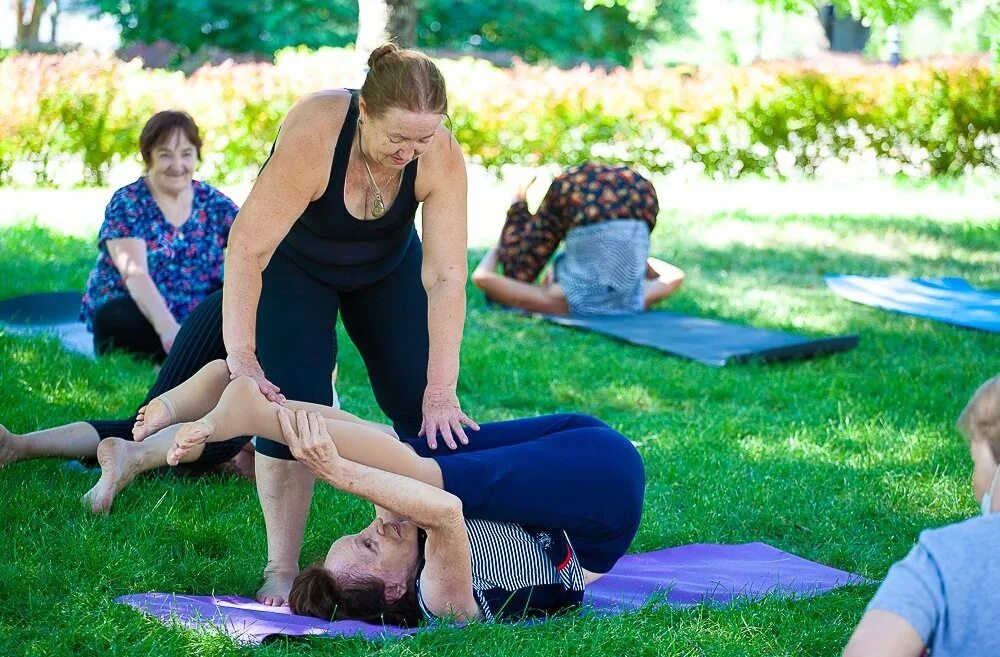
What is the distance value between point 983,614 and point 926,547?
0.12m

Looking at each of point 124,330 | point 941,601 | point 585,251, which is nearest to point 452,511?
point 941,601

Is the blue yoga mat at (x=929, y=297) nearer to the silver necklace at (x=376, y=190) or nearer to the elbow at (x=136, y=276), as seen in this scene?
the elbow at (x=136, y=276)

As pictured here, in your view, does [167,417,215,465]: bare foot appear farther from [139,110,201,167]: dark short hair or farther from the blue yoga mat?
the blue yoga mat

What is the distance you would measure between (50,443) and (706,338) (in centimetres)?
378

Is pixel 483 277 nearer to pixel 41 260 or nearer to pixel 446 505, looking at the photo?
pixel 41 260

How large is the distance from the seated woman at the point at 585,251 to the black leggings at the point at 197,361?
3265 mm

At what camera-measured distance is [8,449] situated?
12.5 feet

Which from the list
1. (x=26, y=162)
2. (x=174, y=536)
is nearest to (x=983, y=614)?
(x=174, y=536)

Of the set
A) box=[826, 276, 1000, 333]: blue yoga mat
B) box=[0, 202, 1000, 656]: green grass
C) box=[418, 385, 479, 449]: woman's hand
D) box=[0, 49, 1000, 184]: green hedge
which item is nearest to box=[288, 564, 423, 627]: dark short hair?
box=[0, 202, 1000, 656]: green grass

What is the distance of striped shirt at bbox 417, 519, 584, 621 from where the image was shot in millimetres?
2929

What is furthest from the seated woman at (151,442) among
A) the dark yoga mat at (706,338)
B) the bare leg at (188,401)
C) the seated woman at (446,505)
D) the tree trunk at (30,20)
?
the tree trunk at (30,20)

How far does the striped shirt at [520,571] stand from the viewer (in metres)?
2.93

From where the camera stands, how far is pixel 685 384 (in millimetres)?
5719

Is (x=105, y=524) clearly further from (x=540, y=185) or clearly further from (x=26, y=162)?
(x=26, y=162)
